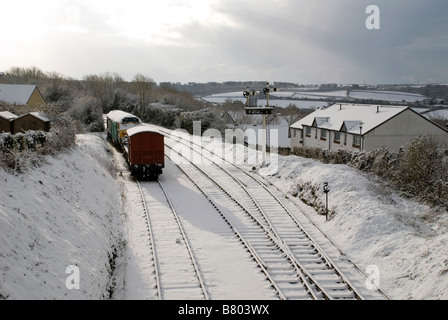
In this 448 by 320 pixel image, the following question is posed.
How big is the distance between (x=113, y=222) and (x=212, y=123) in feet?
114

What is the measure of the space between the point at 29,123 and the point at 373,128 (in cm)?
2894

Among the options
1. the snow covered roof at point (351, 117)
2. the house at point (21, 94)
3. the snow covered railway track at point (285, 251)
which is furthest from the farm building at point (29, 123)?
the house at point (21, 94)

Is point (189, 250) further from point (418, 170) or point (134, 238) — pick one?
point (418, 170)

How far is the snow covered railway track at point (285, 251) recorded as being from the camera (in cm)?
1073

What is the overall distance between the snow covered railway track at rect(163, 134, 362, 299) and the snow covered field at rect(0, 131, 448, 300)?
74cm

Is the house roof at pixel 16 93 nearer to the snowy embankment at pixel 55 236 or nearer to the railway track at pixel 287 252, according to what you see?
the snowy embankment at pixel 55 236

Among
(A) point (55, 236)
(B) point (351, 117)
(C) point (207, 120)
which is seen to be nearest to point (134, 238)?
(A) point (55, 236)

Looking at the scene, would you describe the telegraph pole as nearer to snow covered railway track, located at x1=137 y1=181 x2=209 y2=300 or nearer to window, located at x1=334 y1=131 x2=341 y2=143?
snow covered railway track, located at x1=137 y1=181 x2=209 y2=300

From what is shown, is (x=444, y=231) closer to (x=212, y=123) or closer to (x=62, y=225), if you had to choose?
(x=62, y=225)

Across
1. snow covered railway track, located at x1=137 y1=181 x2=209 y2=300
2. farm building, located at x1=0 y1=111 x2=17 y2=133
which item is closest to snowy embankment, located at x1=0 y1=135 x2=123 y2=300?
snow covered railway track, located at x1=137 y1=181 x2=209 y2=300

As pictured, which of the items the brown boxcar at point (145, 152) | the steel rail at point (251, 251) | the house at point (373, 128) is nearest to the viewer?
the steel rail at point (251, 251)

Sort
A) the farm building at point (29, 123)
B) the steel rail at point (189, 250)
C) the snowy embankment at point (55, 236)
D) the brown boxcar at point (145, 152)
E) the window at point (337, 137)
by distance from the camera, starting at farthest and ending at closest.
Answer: the window at point (337, 137) → the brown boxcar at point (145, 152) → the farm building at point (29, 123) → the steel rail at point (189, 250) → the snowy embankment at point (55, 236)

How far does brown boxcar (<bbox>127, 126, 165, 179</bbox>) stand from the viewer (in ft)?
79.5

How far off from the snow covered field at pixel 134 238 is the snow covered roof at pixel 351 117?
19410 millimetres
